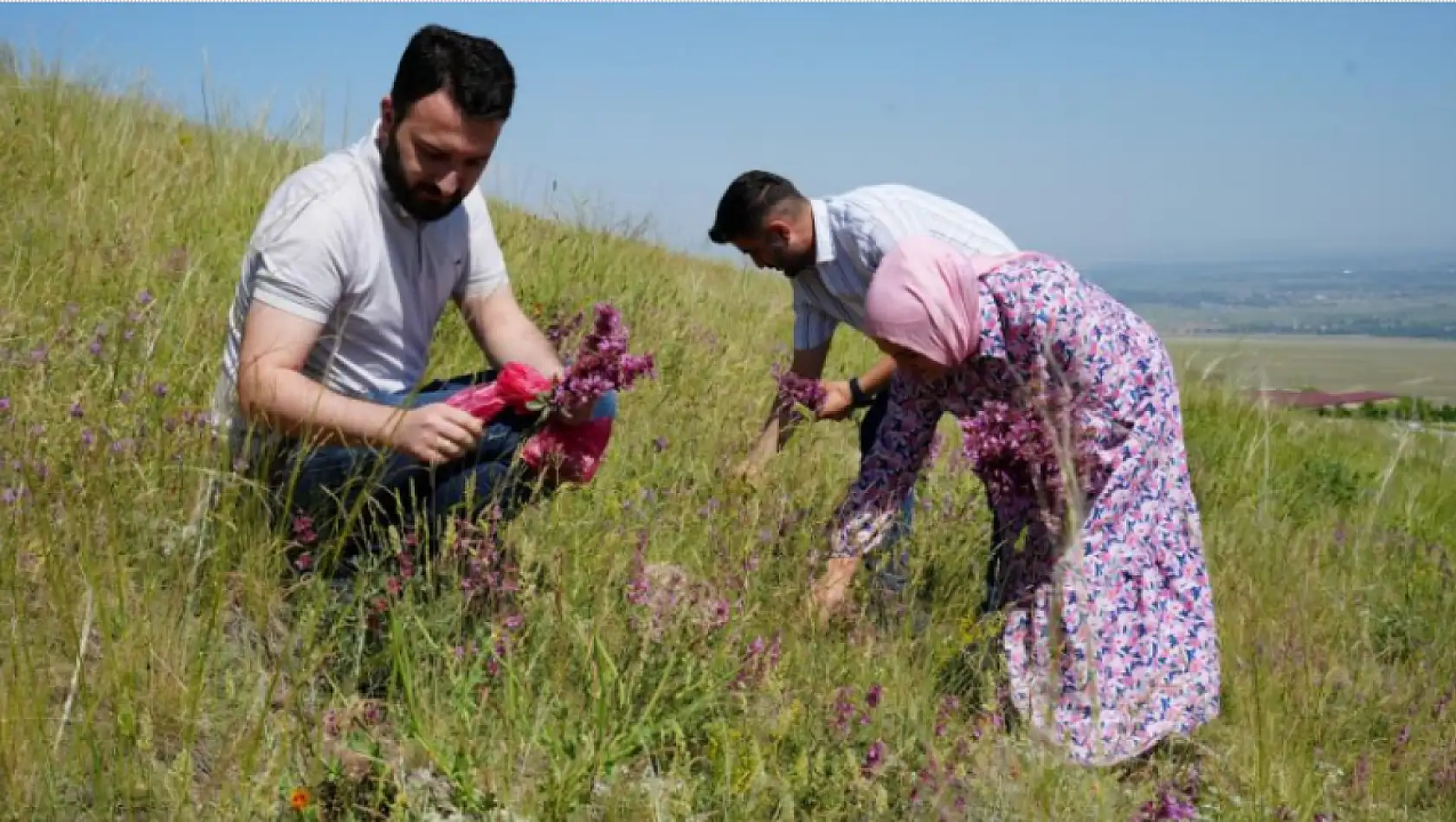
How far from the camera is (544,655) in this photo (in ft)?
8.50

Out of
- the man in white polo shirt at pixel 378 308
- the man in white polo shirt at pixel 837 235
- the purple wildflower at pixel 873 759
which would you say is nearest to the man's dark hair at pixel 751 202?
the man in white polo shirt at pixel 837 235

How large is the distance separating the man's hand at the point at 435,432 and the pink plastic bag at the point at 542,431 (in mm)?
132

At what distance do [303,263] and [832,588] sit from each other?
1520 mm

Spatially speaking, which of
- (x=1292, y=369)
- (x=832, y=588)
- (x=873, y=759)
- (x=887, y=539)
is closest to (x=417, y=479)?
(x=832, y=588)

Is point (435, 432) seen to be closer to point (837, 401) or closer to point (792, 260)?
point (837, 401)

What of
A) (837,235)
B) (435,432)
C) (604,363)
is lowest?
(435,432)

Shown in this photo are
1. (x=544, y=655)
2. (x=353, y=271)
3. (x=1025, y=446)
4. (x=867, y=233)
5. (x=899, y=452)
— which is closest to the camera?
(x=544, y=655)

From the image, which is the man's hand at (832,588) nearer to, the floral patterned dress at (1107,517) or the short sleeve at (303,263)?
the floral patterned dress at (1107,517)

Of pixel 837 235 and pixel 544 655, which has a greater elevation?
pixel 837 235

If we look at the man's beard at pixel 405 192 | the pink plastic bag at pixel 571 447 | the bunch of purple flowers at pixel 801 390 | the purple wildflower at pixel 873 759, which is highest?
the man's beard at pixel 405 192

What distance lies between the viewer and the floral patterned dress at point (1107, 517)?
3.32m

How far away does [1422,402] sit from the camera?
8344mm

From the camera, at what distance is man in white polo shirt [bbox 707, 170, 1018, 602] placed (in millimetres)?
4172

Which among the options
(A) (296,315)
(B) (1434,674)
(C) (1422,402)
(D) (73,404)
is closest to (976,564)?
(B) (1434,674)
